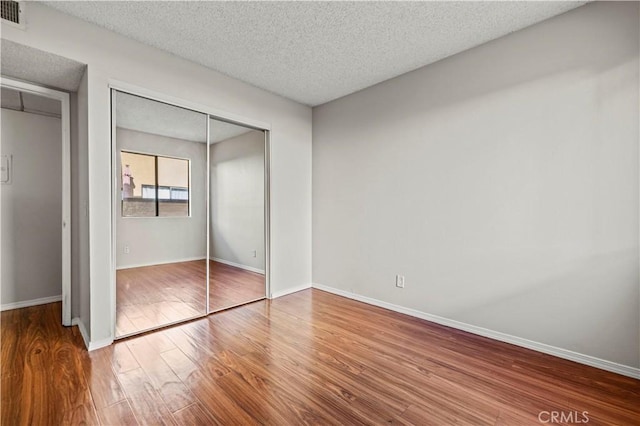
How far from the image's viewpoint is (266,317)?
3.05 metres

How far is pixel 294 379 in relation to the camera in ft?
6.42

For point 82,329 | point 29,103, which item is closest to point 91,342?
point 82,329

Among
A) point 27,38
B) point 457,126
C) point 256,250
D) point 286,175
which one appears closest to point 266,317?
point 256,250

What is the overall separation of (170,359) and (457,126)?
3.28m

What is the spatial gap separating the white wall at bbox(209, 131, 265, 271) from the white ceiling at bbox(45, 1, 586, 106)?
0.90 m

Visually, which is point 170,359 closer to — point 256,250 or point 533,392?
point 256,250

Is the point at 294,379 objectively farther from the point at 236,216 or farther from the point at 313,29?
the point at 313,29

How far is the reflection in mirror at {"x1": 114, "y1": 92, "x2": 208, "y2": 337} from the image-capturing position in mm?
2590

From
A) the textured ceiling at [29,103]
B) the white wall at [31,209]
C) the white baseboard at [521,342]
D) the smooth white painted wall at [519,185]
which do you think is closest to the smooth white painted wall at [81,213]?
the textured ceiling at [29,103]

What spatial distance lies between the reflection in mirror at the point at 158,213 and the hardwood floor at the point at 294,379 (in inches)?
13.8

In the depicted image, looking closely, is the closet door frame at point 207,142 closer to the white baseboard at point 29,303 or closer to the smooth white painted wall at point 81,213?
the smooth white painted wall at point 81,213

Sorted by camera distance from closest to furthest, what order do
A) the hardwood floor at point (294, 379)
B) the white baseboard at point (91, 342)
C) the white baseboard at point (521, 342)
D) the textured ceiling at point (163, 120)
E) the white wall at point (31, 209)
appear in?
the hardwood floor at point (294, 379) → the white baseboard at point (521, 342) → the white baseboard at point (91, 342) → the textured ceiling at point (163, 120) → the white wall at point (31, 209)

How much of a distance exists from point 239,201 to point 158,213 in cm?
98

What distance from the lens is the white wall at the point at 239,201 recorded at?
335cm
